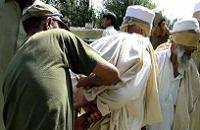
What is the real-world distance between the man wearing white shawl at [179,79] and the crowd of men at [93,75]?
0.4 inches

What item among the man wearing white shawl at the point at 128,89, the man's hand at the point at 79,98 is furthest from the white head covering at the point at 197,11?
the man's hand at the point at 79,98

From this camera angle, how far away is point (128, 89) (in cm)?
420

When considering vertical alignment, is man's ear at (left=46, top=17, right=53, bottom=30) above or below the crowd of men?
above

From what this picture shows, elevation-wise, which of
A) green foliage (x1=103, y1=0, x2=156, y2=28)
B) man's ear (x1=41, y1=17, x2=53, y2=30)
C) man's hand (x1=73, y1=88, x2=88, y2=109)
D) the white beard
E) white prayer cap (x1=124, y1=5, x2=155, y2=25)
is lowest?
green foliage (x1=103, y1=0, x2=156, y2=28)

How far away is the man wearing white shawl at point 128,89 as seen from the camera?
13.9ft

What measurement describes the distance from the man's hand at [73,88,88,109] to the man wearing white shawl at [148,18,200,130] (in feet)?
4.71

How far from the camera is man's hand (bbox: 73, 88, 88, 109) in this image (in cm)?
429

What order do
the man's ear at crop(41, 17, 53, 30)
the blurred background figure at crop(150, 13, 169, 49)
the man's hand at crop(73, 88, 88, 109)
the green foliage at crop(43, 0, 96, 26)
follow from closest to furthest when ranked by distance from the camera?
the man's ear at crop(41, 17, 53, 30) → the man's hand at crop(73, 88, 88, 109) → the blurred background figure at crop(150, 13, 169, 49) → the green foliage at crop(43, 0, 96, 26)

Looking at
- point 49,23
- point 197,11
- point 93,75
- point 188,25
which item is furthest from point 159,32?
point 49,23

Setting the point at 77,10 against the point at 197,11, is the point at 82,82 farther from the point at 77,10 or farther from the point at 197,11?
the point at 77,10

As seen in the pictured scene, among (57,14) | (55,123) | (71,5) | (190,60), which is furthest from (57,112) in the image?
(71,5)

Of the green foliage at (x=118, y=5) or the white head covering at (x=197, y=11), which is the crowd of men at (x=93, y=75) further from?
the green foliage at (x=118, y=5)

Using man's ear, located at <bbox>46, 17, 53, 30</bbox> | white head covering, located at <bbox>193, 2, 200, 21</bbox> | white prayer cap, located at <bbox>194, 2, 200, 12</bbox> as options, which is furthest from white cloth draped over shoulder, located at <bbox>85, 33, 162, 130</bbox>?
white prayer cap, located at <bbox>194, 2, 200, 12</bbox>

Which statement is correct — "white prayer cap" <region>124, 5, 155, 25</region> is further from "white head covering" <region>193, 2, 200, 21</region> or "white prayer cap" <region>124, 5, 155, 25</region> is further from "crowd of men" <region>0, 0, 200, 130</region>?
"white head covering" <region>193, 2, 200, 21</region>
